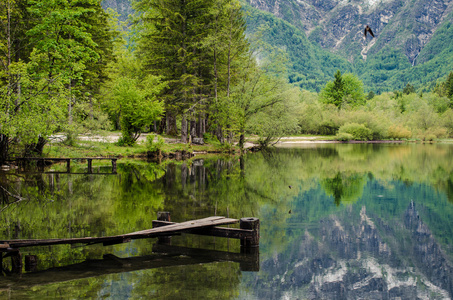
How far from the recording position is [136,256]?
8.79 metres

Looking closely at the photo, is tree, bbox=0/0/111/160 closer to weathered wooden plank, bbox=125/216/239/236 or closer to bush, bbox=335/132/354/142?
weathered wooden plank, bbox=125/216/239/236

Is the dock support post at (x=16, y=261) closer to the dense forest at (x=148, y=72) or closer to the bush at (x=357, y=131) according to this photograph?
the dense forest at (x=148, y=72)

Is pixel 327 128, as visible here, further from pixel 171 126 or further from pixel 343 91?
pixel 171 126

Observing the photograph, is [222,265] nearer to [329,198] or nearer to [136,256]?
[136,256]

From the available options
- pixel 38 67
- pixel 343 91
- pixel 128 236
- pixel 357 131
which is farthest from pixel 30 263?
pixel 343 91

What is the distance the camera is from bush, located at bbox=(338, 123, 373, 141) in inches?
2960

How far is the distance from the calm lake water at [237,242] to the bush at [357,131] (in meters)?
57.1

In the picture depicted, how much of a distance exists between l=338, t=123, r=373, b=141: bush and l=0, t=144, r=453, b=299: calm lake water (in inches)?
2247

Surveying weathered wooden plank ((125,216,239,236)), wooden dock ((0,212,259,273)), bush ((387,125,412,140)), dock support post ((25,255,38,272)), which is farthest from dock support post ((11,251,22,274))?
bush ((387,125,412,140))

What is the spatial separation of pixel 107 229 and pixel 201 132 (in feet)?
106

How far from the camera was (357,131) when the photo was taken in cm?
7569

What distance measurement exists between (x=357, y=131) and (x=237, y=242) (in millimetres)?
70088

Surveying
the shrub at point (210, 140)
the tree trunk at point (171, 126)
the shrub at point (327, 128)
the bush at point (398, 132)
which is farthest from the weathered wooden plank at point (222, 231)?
the bush at point (398, 132)

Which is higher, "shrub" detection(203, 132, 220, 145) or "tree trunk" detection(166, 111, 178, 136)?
"tree trunk" detection(166, 111, 178, 136)
